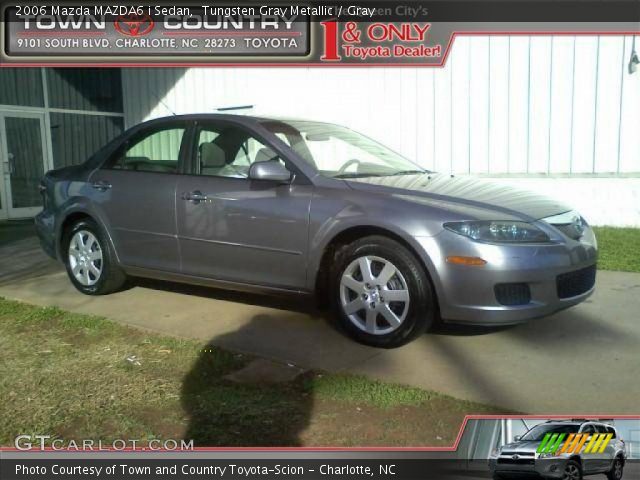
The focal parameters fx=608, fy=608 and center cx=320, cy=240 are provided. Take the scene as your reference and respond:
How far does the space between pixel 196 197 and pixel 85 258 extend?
1398 mm

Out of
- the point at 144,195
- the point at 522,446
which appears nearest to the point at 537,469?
the point at 522,446

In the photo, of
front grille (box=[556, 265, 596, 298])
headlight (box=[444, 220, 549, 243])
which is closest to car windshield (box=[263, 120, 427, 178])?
headlight (box=[444, 220, 549, 243])

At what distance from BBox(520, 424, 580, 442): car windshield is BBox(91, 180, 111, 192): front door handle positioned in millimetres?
3740

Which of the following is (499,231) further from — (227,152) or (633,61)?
(633,61)

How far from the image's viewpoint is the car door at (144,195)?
185 inches

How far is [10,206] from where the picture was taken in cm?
1088

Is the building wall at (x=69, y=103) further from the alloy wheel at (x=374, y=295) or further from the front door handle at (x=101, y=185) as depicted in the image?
the alloy wheel at (x=374, y=295)

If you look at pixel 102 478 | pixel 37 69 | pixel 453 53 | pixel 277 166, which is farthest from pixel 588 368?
pixel 37 69

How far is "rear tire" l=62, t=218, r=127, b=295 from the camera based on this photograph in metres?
5.08

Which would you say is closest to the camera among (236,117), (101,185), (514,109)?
(236,117)

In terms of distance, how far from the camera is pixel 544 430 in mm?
2744

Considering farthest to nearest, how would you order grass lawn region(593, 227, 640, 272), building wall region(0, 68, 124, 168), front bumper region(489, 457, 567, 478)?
building wall region(0, 68, 124, 168), grass lawn region(593, 227, 640, 272), front bumper region(489, 457, 567, 478)

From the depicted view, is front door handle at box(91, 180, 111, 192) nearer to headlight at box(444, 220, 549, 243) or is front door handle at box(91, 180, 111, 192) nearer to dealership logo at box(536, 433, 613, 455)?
headlight at box(444, 220, 549, 243)

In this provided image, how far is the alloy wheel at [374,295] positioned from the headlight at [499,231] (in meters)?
0.47
